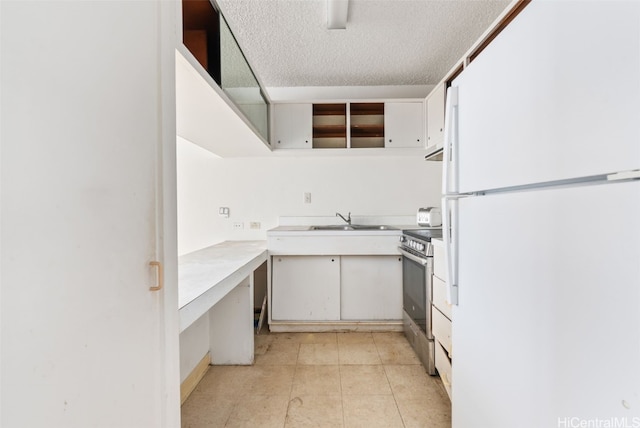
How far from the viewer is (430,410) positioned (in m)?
1.49

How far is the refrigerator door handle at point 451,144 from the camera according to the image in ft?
3.41

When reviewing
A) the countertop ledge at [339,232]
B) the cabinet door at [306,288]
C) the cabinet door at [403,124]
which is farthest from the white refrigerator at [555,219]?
the cabinet door at [403,124]

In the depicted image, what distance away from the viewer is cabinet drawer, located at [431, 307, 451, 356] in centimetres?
154

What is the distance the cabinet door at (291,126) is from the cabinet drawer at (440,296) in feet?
5.41

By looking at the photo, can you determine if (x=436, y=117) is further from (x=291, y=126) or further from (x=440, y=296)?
(x=440, y=296)

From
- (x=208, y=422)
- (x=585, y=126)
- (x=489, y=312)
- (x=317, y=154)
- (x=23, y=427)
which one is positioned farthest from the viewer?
(x=317, y=154)

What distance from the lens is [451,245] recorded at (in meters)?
1.08

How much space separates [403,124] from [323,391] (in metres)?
2.31

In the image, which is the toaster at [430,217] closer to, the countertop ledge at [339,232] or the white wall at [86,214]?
the countertop ledge at [339,232]

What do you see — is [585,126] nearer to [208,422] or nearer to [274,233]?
[208,422]

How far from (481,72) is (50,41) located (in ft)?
3.56

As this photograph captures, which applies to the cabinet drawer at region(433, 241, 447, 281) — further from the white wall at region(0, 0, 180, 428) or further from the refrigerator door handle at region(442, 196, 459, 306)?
the white wall at region(0, 0, 180, 428)

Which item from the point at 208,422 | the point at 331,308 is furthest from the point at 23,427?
the point at 331,308

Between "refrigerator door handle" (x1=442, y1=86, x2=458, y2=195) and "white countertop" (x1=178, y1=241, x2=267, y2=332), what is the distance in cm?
109
